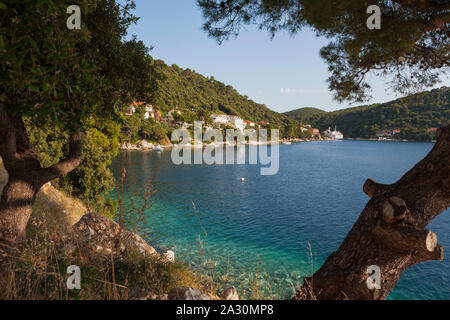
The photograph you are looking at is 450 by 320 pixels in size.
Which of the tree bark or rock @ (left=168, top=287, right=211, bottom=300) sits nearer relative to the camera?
rock @ (left=168, top=287, right=211, bottom=300)

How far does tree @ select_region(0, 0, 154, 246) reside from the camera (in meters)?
2.31

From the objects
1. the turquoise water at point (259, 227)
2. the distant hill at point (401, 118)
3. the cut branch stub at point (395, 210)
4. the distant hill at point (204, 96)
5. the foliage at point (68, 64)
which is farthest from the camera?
the distant hill at point (204, 96)

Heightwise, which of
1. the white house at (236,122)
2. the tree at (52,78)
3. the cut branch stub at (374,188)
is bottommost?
the cut branch stub at (374,188)

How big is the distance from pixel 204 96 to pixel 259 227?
12337 centimetres

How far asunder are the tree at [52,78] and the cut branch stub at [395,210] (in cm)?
397

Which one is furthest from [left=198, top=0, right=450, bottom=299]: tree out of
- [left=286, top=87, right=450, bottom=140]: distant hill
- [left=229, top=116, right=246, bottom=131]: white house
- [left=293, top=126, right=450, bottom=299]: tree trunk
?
[left=229, top=116, right=246, bottom=131]: white house

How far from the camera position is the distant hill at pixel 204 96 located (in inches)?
4157

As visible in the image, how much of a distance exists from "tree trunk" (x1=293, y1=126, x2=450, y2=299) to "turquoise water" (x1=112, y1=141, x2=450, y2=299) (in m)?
1.12

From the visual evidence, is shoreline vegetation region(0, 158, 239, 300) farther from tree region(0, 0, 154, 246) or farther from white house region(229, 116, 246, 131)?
white house region(229, 116, 246, 131)

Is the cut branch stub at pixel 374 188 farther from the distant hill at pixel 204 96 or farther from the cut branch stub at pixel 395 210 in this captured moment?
the distant hill at pixel 204 96

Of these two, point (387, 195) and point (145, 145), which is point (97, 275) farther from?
point (145, 145)

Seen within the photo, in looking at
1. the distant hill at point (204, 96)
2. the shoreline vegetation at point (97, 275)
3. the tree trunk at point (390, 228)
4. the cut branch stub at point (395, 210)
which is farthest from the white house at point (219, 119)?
the cut branch stub at point (395, 210)

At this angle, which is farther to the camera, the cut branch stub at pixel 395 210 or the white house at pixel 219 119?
the white house at pixel 219 119
